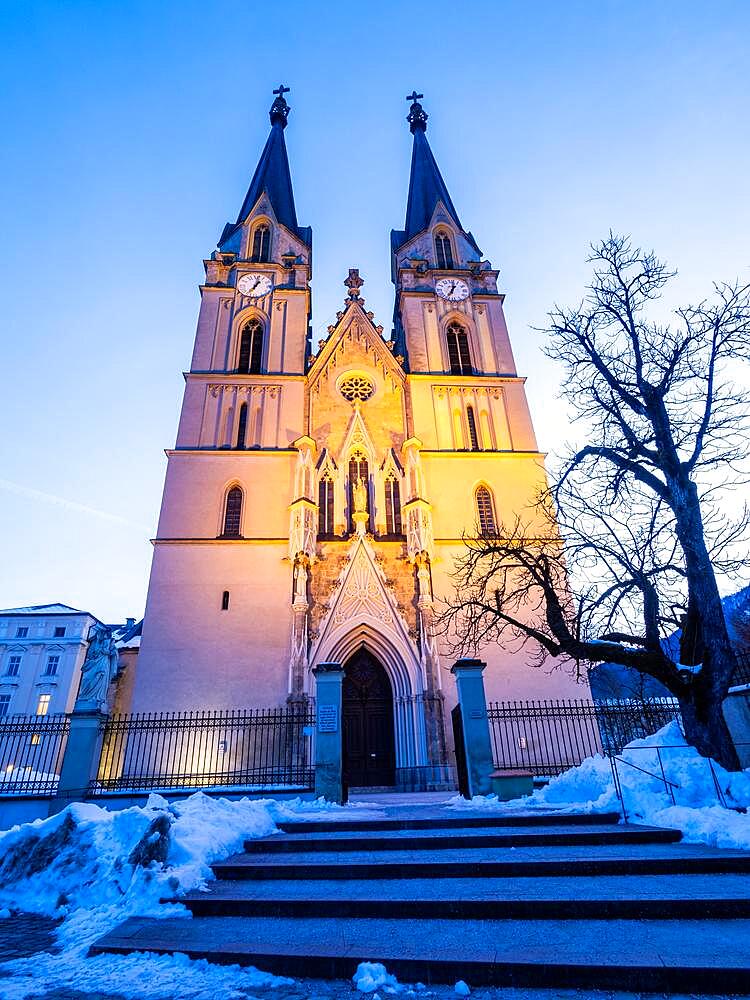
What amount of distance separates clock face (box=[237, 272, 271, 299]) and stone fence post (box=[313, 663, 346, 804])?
65.1 feet

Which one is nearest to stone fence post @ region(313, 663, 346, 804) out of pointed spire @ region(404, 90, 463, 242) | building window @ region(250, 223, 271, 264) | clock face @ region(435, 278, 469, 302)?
clock face @ region(435, 278, 469, 302)

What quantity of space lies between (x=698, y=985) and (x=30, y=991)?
3948 millimetres

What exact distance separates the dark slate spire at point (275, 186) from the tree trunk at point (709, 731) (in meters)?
27.8

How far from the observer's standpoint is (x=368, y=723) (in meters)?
17.1

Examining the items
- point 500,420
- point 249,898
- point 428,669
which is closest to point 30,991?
point 249,898

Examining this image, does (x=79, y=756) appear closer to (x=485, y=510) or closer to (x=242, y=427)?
(x=242, y=427)

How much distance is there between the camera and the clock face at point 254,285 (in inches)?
1000

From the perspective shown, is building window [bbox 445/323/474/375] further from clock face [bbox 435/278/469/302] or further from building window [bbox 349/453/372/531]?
building window [bbox 349/453/372/531]

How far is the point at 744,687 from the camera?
8539mm

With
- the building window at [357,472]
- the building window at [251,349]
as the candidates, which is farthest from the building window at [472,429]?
the building window at [251,349]

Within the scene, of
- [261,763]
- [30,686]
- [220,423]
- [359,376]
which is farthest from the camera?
[30,686]

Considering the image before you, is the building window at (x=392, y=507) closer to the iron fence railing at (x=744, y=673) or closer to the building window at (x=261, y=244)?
the iron fence railing at (x=744, y=673)

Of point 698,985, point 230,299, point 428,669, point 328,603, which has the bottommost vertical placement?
point 698,985

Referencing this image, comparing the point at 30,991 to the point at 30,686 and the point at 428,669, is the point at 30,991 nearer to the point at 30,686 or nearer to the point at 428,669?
the point at 428,669
